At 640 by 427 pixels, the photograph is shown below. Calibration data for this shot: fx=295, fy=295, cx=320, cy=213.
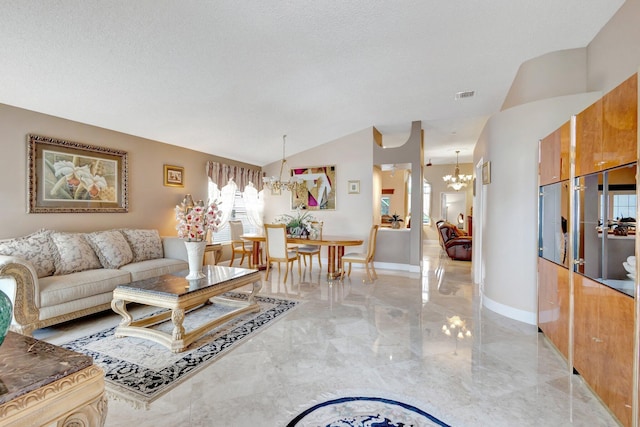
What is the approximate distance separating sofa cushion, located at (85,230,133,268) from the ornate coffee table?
103cm

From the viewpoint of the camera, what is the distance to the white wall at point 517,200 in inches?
123

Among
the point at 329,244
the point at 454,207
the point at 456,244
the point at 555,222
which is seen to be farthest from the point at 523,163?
the point at 454,207

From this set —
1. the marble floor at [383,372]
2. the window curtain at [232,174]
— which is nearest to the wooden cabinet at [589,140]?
the marble floor at [383,372]

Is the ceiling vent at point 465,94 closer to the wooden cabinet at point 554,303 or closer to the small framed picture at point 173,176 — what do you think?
the wooden cabinet at point 554,303

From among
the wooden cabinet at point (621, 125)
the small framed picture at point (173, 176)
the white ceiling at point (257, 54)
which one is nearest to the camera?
the wooden cabinet at point (621, 125)

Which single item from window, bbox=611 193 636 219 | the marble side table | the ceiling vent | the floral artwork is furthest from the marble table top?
the ceiling vent

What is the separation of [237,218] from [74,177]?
3.29 metres

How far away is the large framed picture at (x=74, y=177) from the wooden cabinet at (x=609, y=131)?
540 cm

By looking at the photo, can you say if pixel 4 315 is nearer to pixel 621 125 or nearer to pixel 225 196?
pixel 621 125

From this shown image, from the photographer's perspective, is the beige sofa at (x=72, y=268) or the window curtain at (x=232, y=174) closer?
the beige sofa at (x=72, y=268)

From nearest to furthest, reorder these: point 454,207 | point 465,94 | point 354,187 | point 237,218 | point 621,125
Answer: point 621,125 → point 465,94 → point 354,187 → point 237,218 → point 454,207

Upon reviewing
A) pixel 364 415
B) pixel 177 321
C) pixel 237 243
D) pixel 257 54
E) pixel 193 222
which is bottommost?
pixel 364 415

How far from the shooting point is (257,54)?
3166mm

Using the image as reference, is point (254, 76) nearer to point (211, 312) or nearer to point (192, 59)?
point (192, 59)
